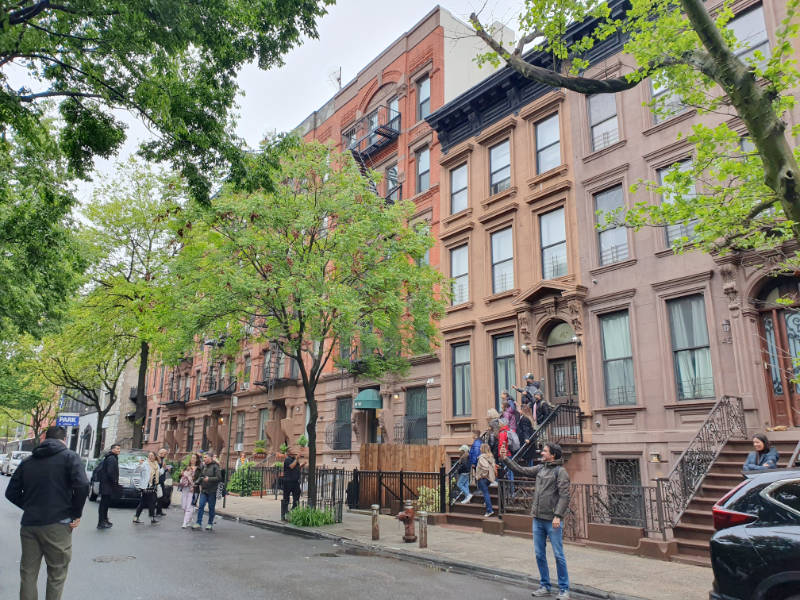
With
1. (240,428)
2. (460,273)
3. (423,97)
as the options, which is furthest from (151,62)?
(240,428)

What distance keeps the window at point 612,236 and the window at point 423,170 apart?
9.35 metres

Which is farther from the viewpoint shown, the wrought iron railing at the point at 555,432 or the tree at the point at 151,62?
the wrought iron railing at the point at 555,432

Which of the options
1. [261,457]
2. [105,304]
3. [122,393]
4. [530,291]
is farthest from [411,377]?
[122,393]

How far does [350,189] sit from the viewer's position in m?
16.8

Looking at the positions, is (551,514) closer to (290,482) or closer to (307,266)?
(307,266)

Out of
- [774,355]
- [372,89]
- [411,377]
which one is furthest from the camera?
[372,89]

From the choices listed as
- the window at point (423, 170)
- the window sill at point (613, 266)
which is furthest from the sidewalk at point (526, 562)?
the window at point (423, 170)

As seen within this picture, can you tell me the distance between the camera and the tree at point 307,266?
15547mm

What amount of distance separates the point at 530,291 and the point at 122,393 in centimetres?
4489

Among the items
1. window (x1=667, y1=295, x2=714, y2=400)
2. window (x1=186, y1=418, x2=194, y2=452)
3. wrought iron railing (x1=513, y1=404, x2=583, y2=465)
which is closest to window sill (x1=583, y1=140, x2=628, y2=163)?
window (x1=667, y1=295, x2=714, y2=400)

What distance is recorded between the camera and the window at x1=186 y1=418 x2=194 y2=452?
41.3 metres

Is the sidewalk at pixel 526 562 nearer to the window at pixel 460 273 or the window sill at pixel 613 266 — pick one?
the window sill at pixel 613 266

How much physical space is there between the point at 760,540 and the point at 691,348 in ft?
32.5

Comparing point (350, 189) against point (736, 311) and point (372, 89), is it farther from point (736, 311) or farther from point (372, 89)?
point (372, 89)
